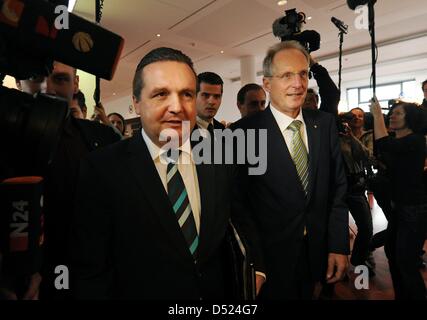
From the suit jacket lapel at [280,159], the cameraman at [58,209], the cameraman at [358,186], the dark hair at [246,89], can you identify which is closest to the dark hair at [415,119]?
the cameraman at [358,186]

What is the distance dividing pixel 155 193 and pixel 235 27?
4.69m

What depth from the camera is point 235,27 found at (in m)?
4.90

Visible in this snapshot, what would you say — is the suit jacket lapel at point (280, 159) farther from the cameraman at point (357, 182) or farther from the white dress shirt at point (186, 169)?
Result: the cameraman at point (357, 182)

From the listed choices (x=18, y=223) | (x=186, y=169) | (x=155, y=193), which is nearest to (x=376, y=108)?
(x=186, y=169)

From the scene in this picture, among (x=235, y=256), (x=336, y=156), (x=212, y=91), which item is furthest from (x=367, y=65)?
(x=235, y=256)

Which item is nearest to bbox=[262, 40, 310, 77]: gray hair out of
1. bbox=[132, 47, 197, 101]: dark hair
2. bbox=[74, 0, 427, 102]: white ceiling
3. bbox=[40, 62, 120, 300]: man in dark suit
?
bbox=[132, 47, 197, 101]: dark hair

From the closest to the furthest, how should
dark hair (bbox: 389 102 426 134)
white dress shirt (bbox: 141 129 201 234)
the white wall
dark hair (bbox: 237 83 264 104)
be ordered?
white dress shirt (bbox: 141 129 201 234)
dark hair (bbox: 389 102 426 134)
dark hair (bbox: 237 83 264 104)
the white wall

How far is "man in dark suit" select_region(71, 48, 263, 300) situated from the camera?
32.5 inches

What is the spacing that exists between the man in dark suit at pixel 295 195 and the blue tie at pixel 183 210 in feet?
1.32

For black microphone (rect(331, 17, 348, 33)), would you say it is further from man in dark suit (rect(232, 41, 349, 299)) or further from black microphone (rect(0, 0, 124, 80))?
black microphone (rect(0, 0, 124, 80))

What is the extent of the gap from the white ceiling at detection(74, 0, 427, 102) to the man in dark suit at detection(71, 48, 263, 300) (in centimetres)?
361

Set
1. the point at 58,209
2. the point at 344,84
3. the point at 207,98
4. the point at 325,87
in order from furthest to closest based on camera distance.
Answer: the point at 344,84 < the point at 207,98 < the point at 325,87 < the point at 58,209

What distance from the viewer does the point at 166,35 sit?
5227mm

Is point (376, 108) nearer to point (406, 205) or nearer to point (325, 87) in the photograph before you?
point (325, 87)
